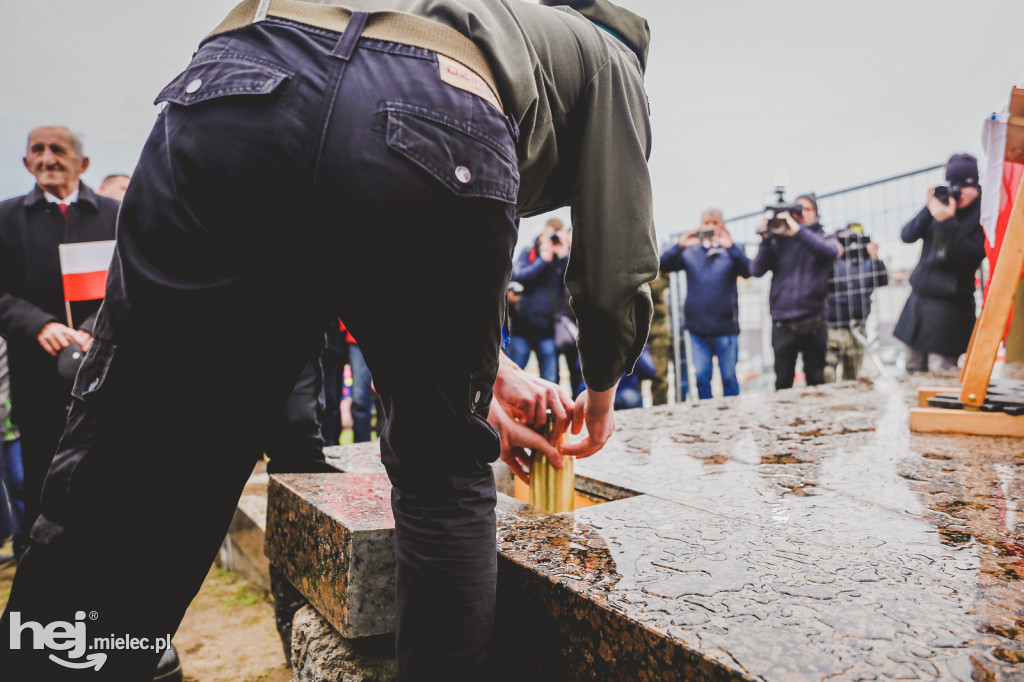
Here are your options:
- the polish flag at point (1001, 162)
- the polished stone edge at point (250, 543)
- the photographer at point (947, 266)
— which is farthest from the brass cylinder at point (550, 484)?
the photographer at point (947, 266)

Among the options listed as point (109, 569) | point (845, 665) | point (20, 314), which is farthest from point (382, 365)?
point (20, 314)

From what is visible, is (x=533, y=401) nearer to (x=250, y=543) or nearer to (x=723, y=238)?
(x=250, y=543)

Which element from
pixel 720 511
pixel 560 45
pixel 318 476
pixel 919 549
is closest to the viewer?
pixel 560 45

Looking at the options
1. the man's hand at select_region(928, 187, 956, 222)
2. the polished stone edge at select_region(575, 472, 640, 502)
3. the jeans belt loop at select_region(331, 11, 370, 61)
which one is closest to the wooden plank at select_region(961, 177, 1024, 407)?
the polished stone edge at select_region(575, 472, 640, 502)

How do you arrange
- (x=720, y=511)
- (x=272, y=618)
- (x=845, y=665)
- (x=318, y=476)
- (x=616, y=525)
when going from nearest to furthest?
(x=845, y=665) < (x=616, y=525) < (x=720, y=511) < (x=318, y=476) < (x=272, y=618)

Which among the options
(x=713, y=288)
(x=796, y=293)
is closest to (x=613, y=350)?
(x=796, y=293)

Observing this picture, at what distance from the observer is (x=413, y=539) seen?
2.94 feet

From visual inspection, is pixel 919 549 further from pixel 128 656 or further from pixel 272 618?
pixel 272 618

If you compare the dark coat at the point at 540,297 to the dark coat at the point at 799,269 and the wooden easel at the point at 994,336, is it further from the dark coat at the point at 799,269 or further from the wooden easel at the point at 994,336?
the wooden easel at the point at 994,336

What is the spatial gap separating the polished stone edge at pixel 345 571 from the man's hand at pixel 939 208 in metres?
4.29

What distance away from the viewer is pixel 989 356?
2109 millimetres

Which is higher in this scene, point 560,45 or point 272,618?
point 560,45

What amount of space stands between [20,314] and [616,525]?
2.46 meters

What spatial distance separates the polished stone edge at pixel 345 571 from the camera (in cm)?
119
